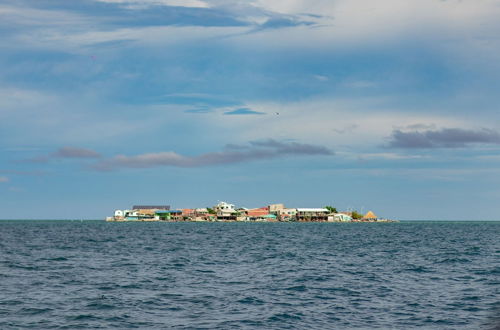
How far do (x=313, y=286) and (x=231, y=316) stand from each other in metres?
12.2

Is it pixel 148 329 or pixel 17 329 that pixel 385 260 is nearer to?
pixel 148 329

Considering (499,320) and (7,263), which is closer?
(499,320)

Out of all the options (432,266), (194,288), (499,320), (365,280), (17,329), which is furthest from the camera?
(432,266)

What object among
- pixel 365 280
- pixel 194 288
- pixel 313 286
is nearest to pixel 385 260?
pixel 365 280

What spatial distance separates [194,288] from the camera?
123 ft

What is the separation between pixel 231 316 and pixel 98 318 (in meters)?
7.13

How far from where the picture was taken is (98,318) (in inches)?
1092

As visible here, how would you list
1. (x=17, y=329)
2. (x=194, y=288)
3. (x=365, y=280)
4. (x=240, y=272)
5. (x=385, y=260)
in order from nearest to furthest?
(x=17, y=329) → (x=194, y=288) → (x=365, y=280) → (x=240, y=272) → (x=385, y=260)

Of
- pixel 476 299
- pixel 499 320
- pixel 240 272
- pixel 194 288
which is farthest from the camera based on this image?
pixel 240 272

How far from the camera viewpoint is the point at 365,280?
42500mm

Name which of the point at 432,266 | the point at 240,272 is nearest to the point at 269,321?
the point at 240,272

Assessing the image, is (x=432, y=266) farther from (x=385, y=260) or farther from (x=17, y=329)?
(x=17, y=329)

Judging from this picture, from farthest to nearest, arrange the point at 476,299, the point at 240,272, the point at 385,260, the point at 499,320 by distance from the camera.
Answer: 1. the point at 385,260
2. the point at 240,272
3. the point at 476,299
4. the point at 499,320

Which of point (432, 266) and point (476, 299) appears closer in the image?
point (476, 299)
